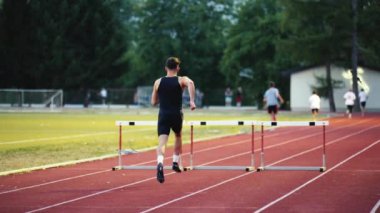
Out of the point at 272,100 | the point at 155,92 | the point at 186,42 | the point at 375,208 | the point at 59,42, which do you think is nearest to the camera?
the point at 375,208

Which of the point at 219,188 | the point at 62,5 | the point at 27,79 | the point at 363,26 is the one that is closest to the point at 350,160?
the point at 219,188

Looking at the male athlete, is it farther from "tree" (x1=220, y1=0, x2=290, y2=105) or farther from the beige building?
"tree" (x1=220, y1=0, x2=290, y2=105)

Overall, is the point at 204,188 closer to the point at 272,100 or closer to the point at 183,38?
the point at 272,100

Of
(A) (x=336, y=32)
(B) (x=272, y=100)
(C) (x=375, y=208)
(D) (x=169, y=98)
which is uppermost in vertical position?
(A) (x=336, y=32)

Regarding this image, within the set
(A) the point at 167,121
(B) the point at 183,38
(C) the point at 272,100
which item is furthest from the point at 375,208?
(B) the point at 183,38

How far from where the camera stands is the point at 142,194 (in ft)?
40.9

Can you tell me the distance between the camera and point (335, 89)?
67.7m

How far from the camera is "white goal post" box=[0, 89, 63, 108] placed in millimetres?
60344

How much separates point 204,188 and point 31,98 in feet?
164

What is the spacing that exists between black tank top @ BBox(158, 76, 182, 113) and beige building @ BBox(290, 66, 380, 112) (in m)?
53.1

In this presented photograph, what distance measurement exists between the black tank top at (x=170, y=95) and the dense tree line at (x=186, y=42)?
47.9 metres

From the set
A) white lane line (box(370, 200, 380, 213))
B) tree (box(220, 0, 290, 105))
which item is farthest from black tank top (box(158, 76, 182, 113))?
tree (box(220, 0, 290, 105))

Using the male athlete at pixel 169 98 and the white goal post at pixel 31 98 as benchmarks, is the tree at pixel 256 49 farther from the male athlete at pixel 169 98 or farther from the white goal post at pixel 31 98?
the male athlete at pixel 169 98

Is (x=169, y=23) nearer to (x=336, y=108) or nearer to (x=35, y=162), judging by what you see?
(x=336, y=108)
